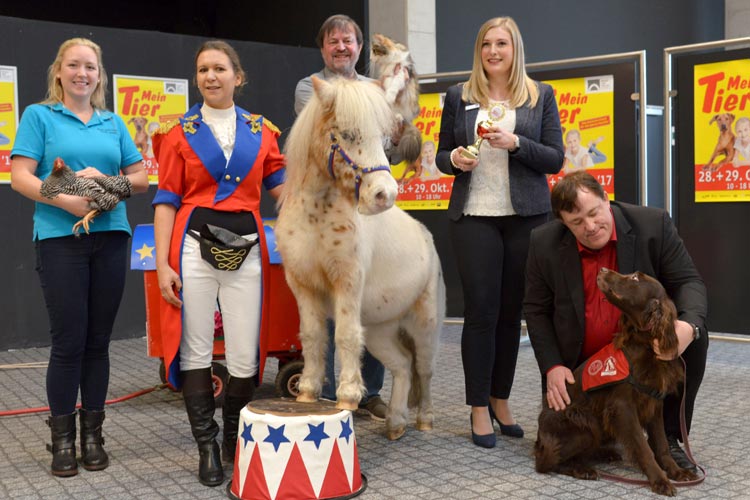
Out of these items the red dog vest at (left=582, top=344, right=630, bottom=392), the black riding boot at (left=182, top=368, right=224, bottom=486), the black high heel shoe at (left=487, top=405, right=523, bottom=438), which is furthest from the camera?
the black high heel shoe at (left=487, top=405, right=523, bottom=438)

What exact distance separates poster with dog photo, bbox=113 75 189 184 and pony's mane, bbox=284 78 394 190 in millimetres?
3615

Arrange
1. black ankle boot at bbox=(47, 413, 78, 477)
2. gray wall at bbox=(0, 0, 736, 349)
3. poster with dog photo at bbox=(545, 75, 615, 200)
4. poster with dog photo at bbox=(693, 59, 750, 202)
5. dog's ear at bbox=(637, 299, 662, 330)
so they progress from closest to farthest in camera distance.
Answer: dog's ear at bbox=(637, 299, 662, 330) → black ankle boot at bbox=(47, 413, 78, 477) → poster with dog photo at bbox=(693, 59, 750, 202) → poster with dog photo at bbox=(545, 75, 615, 200) → gray wall at bbox=(0, 0, 736, 349)

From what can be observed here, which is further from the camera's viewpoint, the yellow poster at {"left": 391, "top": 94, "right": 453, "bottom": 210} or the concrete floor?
the yellow poster at {"left": 391, "top": 94, "right": 453, "bottom": 210}

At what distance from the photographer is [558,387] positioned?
2916 mm

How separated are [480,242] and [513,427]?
825 mm

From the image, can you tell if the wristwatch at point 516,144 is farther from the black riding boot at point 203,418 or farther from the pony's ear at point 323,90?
the black riding boot at point 203,418

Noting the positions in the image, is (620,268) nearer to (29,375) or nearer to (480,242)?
(480,242)

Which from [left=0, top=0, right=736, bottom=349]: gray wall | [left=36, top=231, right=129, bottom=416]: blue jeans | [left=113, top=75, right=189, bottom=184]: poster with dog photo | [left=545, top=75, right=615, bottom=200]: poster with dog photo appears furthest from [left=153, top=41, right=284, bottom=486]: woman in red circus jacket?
[left=113, top=75, right=189, bottom=184]: poster with dog photo

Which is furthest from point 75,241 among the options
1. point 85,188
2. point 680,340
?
point 680,340

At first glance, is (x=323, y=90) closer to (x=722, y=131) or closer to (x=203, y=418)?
(x=203, y=418)

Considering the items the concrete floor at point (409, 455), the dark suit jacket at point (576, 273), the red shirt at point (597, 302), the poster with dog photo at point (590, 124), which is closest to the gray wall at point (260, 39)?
the poster with dog photo at point (590, 124)

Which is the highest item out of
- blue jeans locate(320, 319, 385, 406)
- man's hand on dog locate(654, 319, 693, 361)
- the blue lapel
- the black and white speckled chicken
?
the blue lapel

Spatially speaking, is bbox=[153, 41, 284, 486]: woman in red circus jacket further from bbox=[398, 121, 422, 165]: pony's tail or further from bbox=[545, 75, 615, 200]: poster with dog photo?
bbox=[545, 75, 615, 200]: poster with dog photo

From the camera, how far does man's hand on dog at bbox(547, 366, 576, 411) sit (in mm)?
2903
